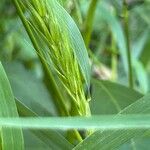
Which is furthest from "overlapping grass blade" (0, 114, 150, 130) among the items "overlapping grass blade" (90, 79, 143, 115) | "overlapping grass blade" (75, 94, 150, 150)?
"overlapping grass blade" (90, 79, 143, 115)

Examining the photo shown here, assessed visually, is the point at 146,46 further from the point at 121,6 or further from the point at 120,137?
the point at 120,137

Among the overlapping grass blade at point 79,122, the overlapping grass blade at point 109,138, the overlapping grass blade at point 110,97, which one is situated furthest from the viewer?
the overlapping grass blade at point 110,97

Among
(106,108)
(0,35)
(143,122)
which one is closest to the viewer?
(143,122)

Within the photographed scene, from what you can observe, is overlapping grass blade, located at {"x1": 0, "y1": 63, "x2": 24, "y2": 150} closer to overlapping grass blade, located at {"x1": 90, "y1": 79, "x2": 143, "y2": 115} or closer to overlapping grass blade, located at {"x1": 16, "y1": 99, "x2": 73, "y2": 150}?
overlapping grass blade, located at {"x1": 16, "y1": 99, "x2": 73, "y2": 150}

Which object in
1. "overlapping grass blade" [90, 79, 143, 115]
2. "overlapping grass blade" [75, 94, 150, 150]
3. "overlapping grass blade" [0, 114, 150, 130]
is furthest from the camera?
"overlapping grass blade" [90, 79, 143, 115]

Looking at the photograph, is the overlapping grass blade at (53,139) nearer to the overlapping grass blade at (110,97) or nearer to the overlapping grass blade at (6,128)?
the overlapping grass blade at (6,128)

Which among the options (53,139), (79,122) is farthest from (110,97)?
(79,122)

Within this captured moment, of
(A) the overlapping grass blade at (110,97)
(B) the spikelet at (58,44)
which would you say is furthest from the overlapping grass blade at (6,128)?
(A) the overlapping grass blade at (110,97)

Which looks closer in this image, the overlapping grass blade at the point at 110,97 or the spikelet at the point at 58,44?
the spikelet at the point at 58,44

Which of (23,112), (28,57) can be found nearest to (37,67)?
(28,57)
